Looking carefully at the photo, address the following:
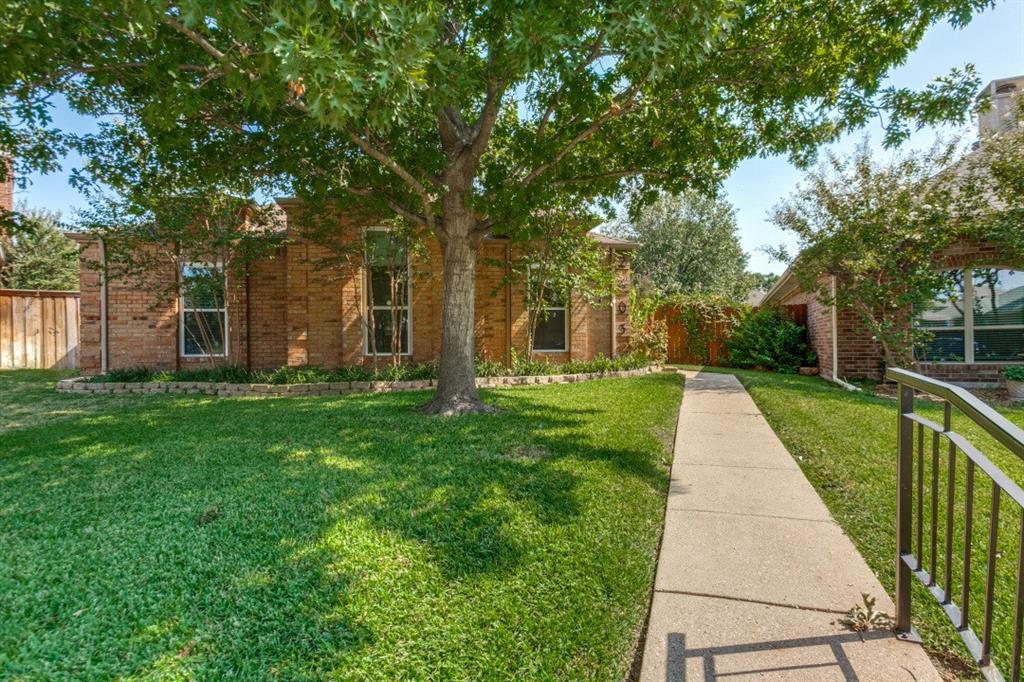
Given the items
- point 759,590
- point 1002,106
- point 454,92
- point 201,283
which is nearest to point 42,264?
point 201,283

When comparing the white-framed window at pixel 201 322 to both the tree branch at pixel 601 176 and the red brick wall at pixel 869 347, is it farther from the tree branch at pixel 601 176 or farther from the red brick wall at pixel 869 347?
the red brick wall at pixel 869 347

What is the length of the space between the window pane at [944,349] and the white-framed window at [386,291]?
1002cm

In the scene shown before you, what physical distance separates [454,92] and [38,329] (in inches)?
665

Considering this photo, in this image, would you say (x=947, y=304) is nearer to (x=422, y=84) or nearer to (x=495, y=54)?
(x=495, y=54)

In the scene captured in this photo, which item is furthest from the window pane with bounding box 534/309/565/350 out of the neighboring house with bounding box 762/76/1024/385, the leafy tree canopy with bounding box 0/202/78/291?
the leafy tree canopy with bounding box 0/202/78/291

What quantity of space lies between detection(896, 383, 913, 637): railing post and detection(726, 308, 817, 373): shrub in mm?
12255

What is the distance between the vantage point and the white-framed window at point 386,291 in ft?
32.1

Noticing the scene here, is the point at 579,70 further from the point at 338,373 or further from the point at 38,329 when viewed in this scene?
the point at 38,329

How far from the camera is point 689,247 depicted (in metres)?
24.9

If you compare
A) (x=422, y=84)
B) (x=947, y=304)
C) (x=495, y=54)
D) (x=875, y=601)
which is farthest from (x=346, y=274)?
(x=947, y=304)

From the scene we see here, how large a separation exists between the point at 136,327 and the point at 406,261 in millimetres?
6027

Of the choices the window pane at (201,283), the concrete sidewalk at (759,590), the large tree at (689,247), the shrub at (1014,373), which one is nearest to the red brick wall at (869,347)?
the shrub at (1014,373)

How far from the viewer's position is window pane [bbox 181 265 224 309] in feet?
30.3

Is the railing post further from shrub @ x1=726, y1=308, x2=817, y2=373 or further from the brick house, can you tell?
shrub @ x1=726, y1=308, x2=817, y2=373
